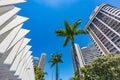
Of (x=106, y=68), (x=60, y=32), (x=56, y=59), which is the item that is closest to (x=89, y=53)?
(x=56, y=59)

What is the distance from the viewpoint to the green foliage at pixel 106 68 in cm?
3612

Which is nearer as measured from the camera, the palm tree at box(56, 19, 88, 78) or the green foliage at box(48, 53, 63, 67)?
the palm tree at box(56, 19, 88, 78)

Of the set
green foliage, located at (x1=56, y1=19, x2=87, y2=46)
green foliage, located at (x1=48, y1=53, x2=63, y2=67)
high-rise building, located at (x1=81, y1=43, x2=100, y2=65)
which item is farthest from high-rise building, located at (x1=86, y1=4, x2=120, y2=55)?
green foliage, located at (x1=56, y1=19, x2=87, y2=46)

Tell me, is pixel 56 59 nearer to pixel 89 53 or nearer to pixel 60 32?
pixel 60 32

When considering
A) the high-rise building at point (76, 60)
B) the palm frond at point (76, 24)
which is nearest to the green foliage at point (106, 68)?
the high-rise building at point (76, 60)

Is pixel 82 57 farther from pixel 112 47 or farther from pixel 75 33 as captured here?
Result: pixel 75 33

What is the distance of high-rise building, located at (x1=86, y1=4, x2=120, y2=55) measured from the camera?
11525 cm

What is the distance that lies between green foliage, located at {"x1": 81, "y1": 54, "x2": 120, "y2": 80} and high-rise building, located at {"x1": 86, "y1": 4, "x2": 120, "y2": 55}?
6914cm

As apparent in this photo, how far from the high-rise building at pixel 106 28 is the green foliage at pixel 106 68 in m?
69.1

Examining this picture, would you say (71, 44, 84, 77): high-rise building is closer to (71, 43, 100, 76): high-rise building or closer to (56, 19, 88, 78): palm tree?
(71, 43, 100, 76): high-rise building

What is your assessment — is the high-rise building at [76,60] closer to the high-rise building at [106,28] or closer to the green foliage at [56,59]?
the green foliage at [56,59]

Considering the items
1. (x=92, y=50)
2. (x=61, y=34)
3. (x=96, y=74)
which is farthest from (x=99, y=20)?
(x=96, y=74)

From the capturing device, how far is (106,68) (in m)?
36.8

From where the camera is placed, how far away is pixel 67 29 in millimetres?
47656
